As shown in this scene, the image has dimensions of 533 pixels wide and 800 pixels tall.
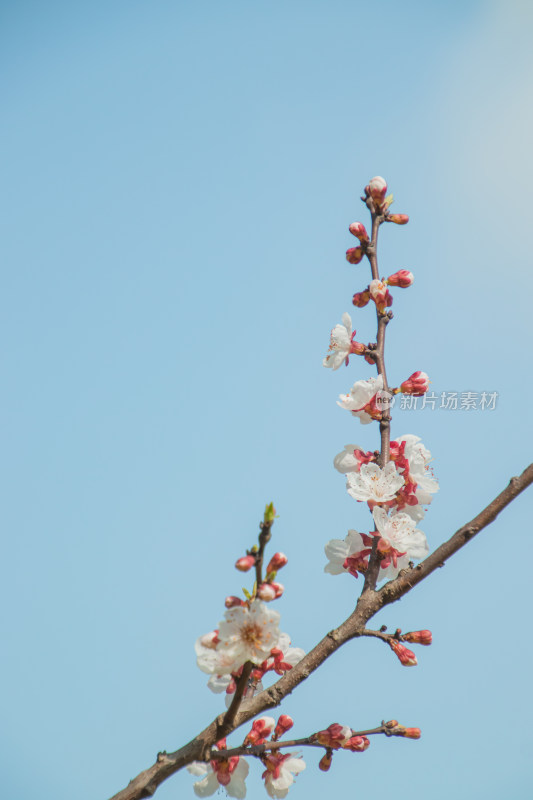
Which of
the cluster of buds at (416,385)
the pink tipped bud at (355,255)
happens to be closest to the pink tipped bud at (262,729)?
the cluster of buds at (416,385)

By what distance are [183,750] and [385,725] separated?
2.93ft

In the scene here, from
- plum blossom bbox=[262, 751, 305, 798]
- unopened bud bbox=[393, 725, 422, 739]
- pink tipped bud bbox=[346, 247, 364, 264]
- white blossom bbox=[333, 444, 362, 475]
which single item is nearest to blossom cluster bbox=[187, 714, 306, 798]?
plum blossom bbox=[262, 751, 305, 798]

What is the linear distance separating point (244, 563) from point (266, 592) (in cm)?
11

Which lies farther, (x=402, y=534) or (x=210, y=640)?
(x=402, y=534)

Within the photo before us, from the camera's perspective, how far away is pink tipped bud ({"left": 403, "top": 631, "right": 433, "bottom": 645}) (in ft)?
8.68

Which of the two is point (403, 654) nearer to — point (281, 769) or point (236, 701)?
point (281, 769)

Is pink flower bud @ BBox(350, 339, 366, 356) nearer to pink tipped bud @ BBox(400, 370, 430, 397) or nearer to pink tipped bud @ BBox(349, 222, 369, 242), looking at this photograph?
pink tipped bud @ BBox(400, 370, 430, 397)

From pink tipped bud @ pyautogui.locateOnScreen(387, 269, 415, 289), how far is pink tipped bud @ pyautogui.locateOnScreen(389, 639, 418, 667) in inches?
67.9

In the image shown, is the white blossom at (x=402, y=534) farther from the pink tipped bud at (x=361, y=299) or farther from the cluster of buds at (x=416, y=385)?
the pink tipped bud at (x=361, y=299)

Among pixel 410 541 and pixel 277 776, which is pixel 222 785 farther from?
pixel 410 541

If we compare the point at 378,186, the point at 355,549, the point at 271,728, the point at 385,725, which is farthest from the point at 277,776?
the point at 378,186

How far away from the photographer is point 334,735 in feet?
8.10

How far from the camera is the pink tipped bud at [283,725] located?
8.95 feet

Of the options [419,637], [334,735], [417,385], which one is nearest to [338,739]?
[334,735]
